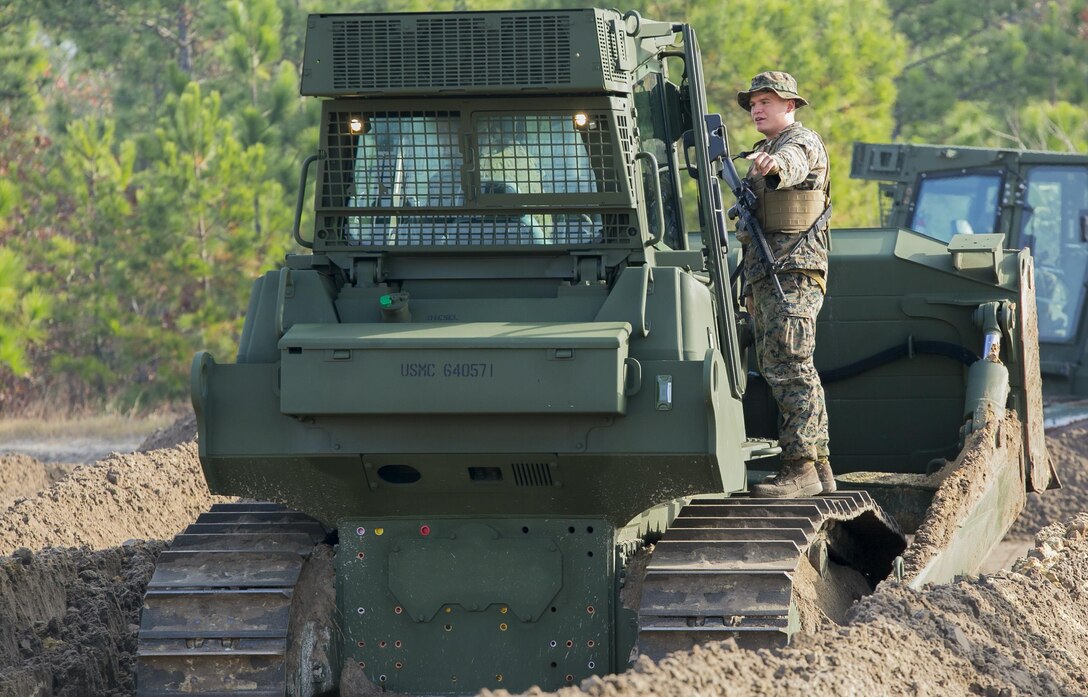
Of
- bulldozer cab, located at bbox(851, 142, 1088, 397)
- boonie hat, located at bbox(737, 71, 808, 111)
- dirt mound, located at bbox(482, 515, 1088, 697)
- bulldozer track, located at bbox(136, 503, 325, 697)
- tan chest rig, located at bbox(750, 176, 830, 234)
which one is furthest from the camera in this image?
bulldozer cab, located at bbox(851, 142, 1088, 397)

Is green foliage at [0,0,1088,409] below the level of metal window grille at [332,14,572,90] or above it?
below

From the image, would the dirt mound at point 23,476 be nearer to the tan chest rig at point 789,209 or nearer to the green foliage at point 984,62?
the tan chest rig at point 789,209

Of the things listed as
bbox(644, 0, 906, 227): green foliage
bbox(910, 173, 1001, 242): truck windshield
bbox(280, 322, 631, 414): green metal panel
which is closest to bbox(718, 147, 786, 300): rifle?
bbox(280, 322, 631, 414): green metal panel

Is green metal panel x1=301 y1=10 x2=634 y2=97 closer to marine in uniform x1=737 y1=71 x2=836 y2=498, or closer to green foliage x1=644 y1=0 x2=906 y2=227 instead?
marine in uniform x1=737 y1=71 x2=836 y2=498

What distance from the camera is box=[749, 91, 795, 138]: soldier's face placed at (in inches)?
307

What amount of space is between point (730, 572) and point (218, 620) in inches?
73.9

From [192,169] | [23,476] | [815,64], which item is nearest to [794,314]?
[23,476]

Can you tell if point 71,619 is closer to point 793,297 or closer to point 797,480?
point 797,480

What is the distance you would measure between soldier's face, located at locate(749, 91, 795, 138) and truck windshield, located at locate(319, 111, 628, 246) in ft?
4.80

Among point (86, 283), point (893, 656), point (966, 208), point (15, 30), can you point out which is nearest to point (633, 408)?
point (893, 656)

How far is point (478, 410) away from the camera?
236 inches

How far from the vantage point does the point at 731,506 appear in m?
6.93

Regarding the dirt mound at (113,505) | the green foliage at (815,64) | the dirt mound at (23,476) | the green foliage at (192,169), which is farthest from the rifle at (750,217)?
the green foliage at (815,64)

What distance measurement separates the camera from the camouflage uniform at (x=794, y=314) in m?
7.51
